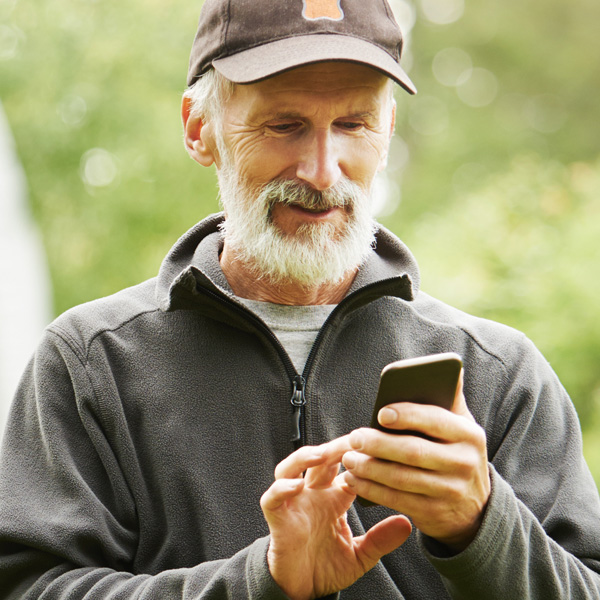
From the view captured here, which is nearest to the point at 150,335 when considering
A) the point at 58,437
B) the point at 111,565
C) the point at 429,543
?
Answer: the point at 58,437

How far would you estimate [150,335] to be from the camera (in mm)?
2660

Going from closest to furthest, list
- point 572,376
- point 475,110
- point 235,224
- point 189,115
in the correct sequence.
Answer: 1. point 235,224
2. point 189,115
3. point 572,376
4. point 475,110

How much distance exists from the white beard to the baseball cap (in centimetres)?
33

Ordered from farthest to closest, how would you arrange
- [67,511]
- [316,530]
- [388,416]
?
[67,511] < [316,530] < [388,416]

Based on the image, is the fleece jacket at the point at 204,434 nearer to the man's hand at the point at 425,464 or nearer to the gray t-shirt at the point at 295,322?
the gray t-shirt at the point at 295,322

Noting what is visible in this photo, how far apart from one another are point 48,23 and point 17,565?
7.61 meters

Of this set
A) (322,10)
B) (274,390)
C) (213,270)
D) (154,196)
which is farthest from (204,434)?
(154,196)

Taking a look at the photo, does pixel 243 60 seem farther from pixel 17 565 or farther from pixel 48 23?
pixel 48 23

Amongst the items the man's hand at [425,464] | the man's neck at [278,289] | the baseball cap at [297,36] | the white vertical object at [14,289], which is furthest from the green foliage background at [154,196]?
the man's hand at [425,464]

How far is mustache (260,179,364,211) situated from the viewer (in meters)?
2.62

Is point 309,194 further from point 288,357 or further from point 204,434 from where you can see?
point 204,434

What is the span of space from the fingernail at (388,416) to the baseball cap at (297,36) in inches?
39.7

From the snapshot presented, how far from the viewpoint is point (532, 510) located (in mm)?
2488

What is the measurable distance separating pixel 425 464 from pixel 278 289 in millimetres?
991
